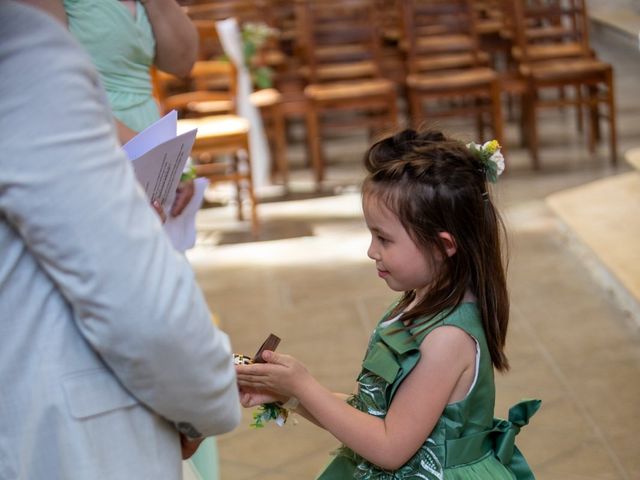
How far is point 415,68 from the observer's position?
793cm

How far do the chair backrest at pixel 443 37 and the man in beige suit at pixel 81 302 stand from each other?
6857 millimetres

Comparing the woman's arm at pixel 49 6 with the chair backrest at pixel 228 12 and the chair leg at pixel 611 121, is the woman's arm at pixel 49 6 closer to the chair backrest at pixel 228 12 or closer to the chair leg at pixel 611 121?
the chair leg at pixel 611 121

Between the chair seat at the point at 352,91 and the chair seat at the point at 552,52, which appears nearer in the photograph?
the chair seat at the point at 352,91

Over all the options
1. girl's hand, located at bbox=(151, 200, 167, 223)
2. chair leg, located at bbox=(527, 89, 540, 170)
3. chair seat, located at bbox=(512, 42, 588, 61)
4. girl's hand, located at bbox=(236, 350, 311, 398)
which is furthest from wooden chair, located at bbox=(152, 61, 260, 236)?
girl's hand, located at bbox=(236, 350, 311, 398)

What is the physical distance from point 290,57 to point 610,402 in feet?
23.8

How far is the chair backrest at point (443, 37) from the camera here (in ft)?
25.9

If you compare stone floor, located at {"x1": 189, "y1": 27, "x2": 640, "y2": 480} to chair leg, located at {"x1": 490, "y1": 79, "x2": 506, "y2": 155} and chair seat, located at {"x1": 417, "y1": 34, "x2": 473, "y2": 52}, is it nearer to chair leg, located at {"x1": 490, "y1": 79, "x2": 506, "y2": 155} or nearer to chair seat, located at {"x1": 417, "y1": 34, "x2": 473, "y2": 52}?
chair leg, located at {"x1": 490, "y1": 79, "x2": 506, "y2": 155}

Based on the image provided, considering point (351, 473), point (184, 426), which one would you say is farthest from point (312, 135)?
point (184, 426)

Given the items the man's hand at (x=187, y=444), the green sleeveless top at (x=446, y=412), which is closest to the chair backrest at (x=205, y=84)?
the green sleeveless top at (x=446, y=412)

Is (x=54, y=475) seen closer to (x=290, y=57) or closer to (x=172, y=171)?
(x=172, y=171)

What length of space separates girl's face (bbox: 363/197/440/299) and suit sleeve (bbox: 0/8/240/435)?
0.68 metres

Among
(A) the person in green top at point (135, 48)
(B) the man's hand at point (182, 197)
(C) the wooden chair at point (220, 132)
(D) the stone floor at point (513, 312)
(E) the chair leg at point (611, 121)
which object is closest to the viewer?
(A) the person in green top at point (135, 48)

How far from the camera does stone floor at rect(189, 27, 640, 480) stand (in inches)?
136

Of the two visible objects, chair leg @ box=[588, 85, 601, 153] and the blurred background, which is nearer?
the blurred background
